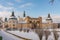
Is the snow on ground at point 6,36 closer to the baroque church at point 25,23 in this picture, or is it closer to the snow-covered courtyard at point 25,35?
the snow-covered courtyard at point 25,35

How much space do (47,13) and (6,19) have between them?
0.93m

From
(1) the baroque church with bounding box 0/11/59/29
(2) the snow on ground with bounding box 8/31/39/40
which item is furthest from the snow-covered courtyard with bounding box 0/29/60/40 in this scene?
(1) the baroque church with bounding box 0/11/59/29

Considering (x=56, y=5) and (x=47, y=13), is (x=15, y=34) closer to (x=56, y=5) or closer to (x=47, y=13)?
(x=47, y=13)

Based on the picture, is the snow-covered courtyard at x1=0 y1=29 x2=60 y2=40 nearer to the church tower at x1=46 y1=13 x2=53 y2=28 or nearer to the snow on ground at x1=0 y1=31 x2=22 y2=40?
the snow on ground at x1=0 y1=31 x2=22 y2=40

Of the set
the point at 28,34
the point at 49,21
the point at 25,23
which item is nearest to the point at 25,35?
the point at 28,34

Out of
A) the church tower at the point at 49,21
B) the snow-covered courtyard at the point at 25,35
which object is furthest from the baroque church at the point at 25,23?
the snow-covered courtyard at the point at 25,35

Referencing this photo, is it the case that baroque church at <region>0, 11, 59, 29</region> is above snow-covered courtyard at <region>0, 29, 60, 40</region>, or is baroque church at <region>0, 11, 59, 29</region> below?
above

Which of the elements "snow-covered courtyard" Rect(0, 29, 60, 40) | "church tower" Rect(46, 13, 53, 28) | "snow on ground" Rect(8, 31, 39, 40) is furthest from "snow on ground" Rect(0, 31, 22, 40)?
"church tower" Rect(46, 13, 53, 28)

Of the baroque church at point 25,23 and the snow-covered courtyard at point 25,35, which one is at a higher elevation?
the baroque church at point 25,23

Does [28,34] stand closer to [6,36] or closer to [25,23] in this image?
[25,23]

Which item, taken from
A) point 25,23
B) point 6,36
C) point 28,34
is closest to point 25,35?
point 28,34

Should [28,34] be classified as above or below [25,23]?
below

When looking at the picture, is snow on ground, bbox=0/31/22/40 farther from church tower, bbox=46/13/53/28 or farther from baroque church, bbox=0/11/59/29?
church tower, bbox=46/13/53/28

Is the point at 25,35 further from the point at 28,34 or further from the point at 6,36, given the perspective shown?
the point at 6,36
